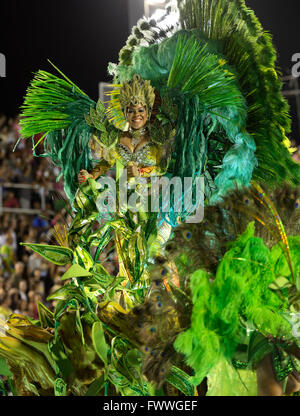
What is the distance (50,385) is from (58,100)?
1477 mm

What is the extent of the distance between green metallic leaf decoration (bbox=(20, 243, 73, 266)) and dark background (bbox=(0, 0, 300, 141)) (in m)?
3.45

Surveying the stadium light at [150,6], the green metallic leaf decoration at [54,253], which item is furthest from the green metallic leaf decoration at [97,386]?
the stadium light at [150,6]

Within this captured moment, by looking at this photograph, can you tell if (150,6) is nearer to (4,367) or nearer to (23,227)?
(23,227)

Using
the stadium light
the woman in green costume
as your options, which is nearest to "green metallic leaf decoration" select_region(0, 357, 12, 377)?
the woman in green costume

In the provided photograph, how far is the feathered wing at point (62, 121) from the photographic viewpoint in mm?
3174

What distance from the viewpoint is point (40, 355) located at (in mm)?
2555

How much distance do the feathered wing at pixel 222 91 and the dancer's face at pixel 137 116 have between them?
0.15 m

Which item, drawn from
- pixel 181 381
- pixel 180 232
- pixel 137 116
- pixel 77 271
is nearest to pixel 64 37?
pixel 137 116

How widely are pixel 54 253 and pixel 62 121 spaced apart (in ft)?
2.64

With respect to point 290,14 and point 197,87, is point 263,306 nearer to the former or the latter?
point 197,87

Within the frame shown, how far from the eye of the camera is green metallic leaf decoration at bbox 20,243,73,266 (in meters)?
2.76

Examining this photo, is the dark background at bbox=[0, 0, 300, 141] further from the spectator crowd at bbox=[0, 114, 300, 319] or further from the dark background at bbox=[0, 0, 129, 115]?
the spectator crowd at bbox=[0, 114, 300, 319]

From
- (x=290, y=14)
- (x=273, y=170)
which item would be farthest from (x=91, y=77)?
(x=273, y=170)

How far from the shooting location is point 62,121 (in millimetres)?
3230
